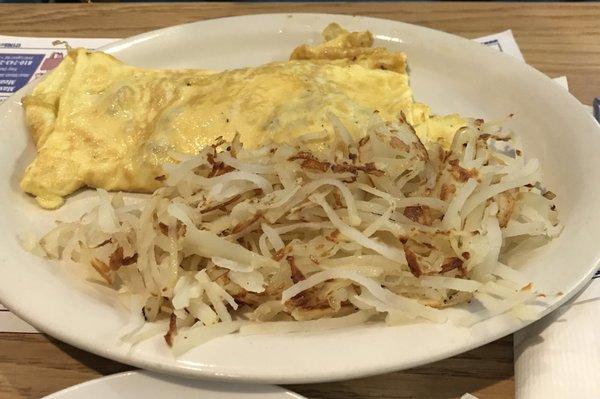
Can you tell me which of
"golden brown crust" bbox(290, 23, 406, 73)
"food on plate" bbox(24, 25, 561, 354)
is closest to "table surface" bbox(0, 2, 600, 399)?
"food on plate" bbox(24, 25, 561, 354)

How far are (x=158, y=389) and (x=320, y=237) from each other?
1.27 feet

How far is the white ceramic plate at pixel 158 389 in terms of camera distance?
0.97 meters

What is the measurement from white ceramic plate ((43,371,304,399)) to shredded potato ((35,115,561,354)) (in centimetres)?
7

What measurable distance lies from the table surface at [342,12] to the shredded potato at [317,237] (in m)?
0.16

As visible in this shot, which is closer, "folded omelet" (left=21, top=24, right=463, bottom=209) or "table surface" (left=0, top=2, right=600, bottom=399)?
"table surface" (left=0, top=2, right=600, bottom=399)

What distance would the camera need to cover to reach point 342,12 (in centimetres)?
220

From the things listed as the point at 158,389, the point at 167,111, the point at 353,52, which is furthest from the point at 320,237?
the point at 353,52

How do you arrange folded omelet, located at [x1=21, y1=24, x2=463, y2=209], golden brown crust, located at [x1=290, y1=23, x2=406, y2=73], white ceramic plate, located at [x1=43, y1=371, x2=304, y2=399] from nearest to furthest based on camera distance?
white ceramic plate, located at [x1=43, y1=371, x2=304, y2=399], folded omelet, located at [x1=21, y1=24, x2=463, y2=209], golden brown crust, located at [x1=290, y1=23, x2=406, y2=73]

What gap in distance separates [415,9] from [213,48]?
30.7 inches

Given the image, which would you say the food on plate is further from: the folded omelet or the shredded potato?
the folded omelet

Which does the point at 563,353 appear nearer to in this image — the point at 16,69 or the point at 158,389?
the point at 158,389

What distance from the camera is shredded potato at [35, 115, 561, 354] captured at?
1049mm

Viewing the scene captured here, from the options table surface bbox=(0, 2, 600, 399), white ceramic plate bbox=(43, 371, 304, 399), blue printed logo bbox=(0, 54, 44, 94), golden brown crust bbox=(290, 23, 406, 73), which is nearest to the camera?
white ceramic plate bbox=(43, 371, 304, 399)

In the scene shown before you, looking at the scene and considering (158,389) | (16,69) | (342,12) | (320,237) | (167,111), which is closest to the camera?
(158,389)
